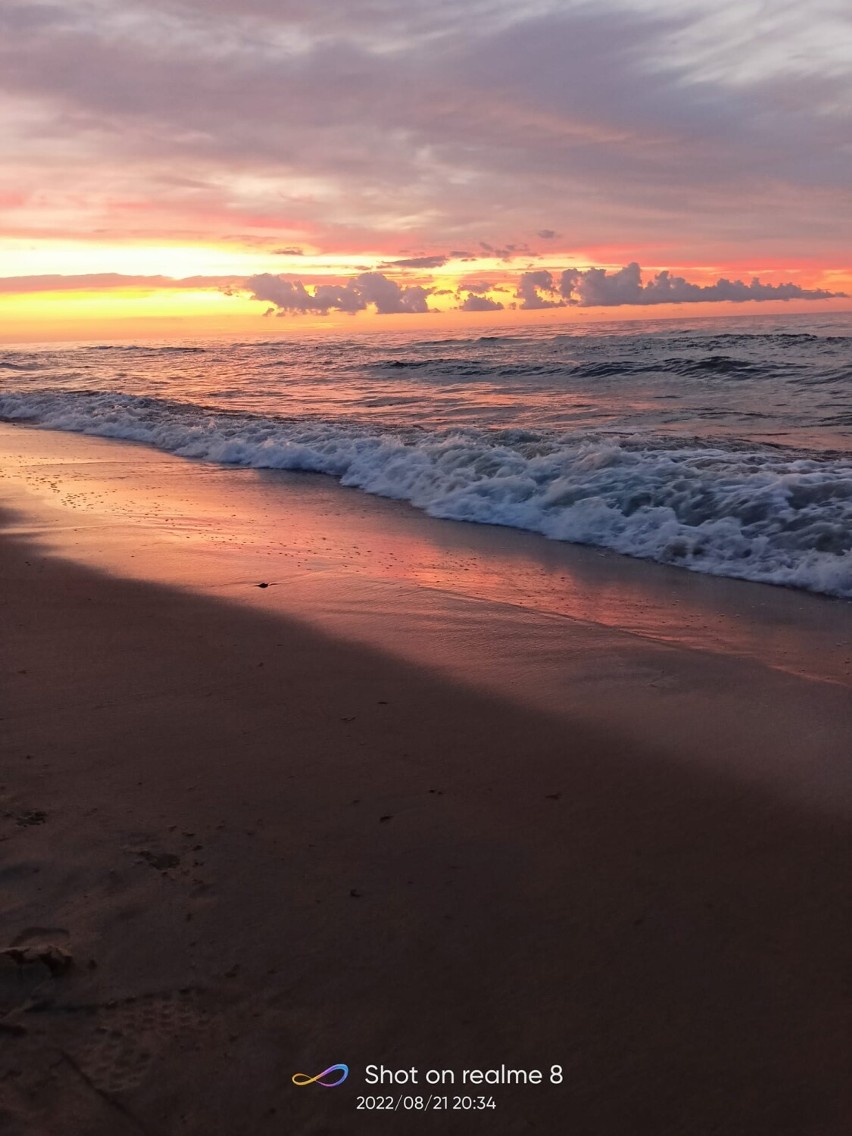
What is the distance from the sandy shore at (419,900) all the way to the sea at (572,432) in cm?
354

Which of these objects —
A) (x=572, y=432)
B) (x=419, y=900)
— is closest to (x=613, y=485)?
(x=572, y=432)

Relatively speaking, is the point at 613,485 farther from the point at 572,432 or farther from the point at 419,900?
the point at 419,900

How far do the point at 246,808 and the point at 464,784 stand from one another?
83 cm

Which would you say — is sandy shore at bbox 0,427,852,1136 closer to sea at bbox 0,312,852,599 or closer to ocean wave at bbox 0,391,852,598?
ocean wave at bbox 0,391,852,598

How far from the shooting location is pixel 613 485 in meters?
9.42

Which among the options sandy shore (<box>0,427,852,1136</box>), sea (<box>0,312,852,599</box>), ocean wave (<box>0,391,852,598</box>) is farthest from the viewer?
sea (<box>0,312,852,599</box>)

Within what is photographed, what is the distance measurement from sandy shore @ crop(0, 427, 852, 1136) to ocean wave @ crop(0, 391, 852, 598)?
2885 millimetres

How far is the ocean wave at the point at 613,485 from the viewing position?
737 cm

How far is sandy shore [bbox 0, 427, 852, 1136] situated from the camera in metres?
2.07

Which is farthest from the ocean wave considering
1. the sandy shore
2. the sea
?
the sandy shore

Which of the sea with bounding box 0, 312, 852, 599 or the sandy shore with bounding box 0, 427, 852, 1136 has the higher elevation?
the sea with bounding box 0, 312, 852, 599

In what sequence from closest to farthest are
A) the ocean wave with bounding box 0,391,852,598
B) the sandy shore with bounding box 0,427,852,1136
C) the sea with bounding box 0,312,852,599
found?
the sandy shore with bounding box 0,427,852,1136 < the ocean wave with bounding box 0,391,852,598 < the sea with bounding box 0,312,852,599

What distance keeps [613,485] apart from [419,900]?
23.7 ft

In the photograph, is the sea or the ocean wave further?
the sea
